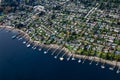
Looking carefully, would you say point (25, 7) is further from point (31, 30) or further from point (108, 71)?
point (108, 71)

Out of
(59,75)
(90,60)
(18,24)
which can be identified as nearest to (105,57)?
(90,60)

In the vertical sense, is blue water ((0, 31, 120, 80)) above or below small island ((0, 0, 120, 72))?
below

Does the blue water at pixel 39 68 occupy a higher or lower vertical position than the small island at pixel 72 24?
lower

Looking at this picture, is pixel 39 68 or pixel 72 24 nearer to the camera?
pixel 39 68

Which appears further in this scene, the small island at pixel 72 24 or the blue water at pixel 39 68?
the small island at pixel 72 24
